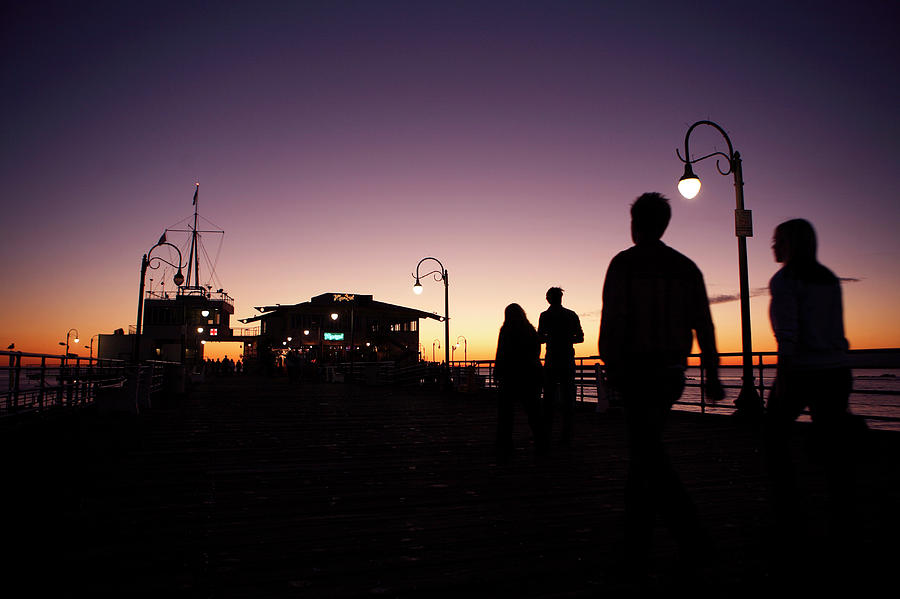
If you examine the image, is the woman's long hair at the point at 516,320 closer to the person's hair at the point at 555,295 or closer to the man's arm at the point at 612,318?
the person's hair at the point at 555,295

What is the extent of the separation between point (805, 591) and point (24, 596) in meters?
3.28

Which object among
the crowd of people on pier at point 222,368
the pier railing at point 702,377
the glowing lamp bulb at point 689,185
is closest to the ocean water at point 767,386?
the pier railing at point 702,377

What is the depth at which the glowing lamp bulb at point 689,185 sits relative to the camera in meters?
10.8

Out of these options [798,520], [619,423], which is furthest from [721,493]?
[619,423]

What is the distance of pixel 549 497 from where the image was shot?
13.9ft

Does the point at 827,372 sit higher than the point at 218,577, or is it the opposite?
the point at 827,372

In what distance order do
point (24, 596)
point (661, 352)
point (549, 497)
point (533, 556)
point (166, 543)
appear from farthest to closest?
point (549, 497), point (166, 543), point (533, 556), point (661, 352), point (24, 596)

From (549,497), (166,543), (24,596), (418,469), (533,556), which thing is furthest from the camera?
(418,469)

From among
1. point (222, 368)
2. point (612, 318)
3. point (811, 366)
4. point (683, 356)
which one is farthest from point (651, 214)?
point (222, 368)

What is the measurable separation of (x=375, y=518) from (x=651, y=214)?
250 cm

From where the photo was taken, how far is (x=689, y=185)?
35.6 ft

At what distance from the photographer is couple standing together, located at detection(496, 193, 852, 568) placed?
2.55 meters

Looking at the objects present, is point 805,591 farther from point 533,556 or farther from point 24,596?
point 24,596

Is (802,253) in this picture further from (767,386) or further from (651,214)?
(767,386)
